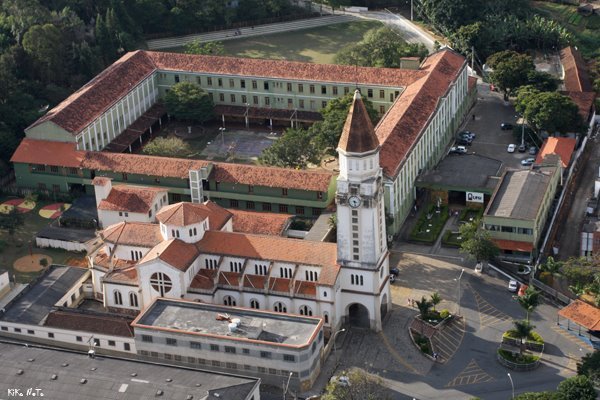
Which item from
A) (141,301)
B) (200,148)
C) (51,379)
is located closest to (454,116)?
(200,148)

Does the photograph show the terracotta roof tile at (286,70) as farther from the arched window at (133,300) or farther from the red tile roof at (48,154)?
the arched window at (133,300)

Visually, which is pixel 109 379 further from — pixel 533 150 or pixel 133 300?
pixel 533 150

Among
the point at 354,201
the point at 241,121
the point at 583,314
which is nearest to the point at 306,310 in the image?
the point at 354,201

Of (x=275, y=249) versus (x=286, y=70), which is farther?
(x=286, y=70)

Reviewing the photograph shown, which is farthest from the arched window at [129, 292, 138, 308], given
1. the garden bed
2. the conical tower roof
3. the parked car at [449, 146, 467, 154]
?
the parked car at [449, 146, 467, 154]

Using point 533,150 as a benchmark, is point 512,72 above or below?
above

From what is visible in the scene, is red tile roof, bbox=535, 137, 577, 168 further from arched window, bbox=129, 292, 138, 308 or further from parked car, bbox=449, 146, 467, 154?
arched window, bbox=129, 292, 138, 308

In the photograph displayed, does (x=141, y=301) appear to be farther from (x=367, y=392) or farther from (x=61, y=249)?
(x=367, y=392)
